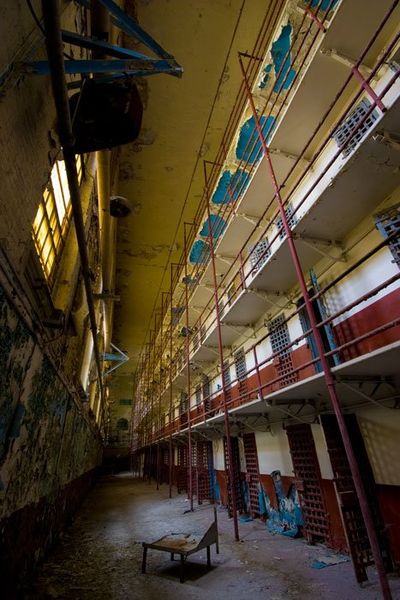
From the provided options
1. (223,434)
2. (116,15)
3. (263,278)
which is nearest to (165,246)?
(263,278)

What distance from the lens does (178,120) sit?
980 cm

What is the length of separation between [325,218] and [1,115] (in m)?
5.62

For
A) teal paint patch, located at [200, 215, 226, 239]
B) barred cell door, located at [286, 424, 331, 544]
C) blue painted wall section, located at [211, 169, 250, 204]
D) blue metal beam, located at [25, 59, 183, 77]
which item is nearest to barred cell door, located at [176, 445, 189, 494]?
barred cell door, located at [286, 424, 331, 544]

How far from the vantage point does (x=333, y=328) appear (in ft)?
20.1

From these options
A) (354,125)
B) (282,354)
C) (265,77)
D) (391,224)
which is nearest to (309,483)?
(282,354)

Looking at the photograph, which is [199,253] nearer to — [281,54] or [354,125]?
[281,54]

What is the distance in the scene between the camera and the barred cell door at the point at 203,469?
500 inches

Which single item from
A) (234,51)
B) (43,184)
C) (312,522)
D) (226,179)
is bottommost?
(312,522)

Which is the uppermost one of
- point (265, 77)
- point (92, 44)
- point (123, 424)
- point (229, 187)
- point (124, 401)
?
point (265, 77)

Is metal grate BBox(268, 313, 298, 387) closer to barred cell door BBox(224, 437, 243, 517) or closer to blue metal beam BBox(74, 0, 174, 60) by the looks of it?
barred cell door BBox(224, 437, 243, 517)

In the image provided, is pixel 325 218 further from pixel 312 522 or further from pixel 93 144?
pixel 312 522

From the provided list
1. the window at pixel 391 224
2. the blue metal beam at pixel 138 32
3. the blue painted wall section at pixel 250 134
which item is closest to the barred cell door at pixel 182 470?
the window at pixel 391 224

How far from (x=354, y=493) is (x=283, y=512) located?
341cm

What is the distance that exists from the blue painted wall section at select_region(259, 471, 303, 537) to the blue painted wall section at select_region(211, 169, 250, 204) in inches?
350
